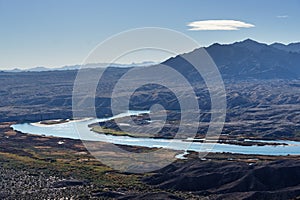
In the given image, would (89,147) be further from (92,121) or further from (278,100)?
(278,100)

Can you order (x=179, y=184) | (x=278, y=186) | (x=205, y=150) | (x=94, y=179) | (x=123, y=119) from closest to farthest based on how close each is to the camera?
(x=278, y=186) → (x=179, y=184) → (x=94, y=179) → (x=205, y=150) → (x=123, y=119)

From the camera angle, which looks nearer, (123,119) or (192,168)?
(192,168)

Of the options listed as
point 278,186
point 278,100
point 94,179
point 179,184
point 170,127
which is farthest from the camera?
point 278,100

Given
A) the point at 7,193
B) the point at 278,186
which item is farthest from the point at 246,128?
the point at 7,193

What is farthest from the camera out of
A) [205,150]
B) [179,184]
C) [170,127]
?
[170,127]

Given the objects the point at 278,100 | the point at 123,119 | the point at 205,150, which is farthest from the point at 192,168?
the point at 278,100

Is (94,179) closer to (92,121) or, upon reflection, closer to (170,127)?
(170,127)

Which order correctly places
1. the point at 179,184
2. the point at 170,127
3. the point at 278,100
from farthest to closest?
1. the point at 278,100
2. the point at 170,127
3. the point at 179,184

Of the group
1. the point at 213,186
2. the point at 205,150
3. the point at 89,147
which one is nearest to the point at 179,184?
the point at 213,186

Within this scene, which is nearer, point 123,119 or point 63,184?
point 63,184
